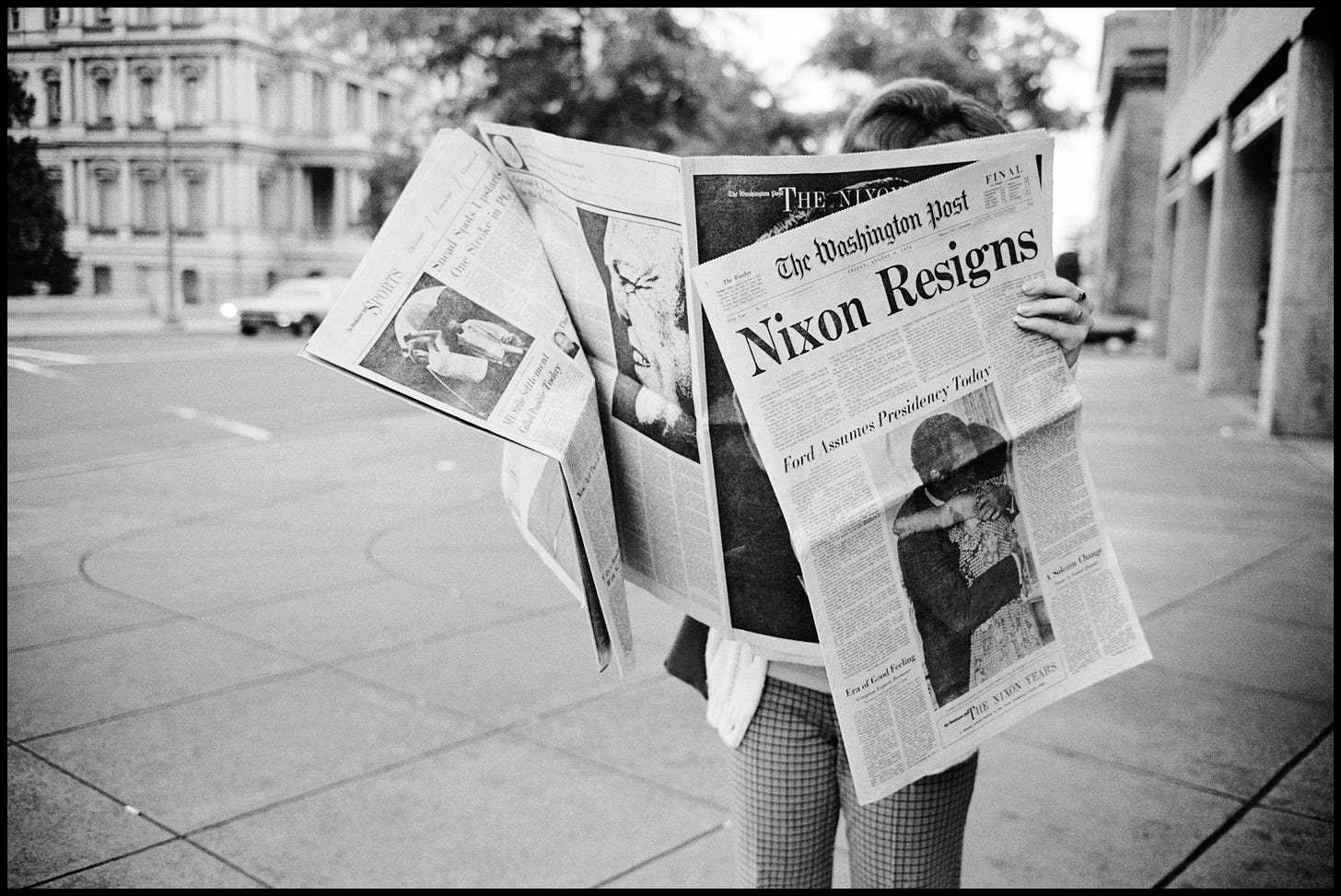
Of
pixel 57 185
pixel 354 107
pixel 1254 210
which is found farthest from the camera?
pixel 354 107

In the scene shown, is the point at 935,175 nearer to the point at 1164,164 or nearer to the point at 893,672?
the point at 893,672

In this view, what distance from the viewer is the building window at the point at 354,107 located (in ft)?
44.0

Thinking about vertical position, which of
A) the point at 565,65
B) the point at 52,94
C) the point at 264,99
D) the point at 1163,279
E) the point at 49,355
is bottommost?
the point at 49,355

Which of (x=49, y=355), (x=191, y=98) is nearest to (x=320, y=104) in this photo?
(x=49, y=355)

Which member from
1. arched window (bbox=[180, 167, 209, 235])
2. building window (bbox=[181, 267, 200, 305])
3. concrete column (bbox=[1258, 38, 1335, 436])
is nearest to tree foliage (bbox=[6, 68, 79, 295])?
arched window (bbox=[180, 167, 209, 235])

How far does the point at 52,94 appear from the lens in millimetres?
3301

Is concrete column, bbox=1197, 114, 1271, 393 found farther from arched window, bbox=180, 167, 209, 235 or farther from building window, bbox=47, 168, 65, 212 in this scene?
building window, bbox=47, 168, 65, 212

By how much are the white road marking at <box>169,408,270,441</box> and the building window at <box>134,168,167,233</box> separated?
5431 mm

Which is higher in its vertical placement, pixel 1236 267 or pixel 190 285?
pixel 1236 267

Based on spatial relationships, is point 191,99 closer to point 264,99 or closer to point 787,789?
point 264,99

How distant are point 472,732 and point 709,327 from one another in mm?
2473

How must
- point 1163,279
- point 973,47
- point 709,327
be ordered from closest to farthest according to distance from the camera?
point 709,327 < point 1163,279 < point 973,47

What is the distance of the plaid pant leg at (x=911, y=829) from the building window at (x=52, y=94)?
9.62ft

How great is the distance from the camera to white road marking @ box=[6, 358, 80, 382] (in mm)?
12977
